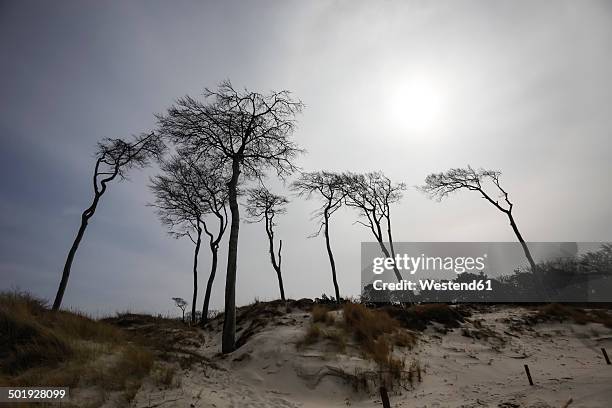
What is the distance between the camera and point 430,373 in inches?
345

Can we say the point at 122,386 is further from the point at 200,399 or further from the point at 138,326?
the point at 138,326

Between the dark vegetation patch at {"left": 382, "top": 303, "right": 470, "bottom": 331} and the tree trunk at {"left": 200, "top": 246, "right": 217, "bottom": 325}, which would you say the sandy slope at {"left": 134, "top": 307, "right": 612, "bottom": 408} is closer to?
the dark vegetation patch at {"left": 382, "top": 303, "right": 470, "bottom": 331}

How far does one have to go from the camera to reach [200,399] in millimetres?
5777

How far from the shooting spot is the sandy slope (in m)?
6.30

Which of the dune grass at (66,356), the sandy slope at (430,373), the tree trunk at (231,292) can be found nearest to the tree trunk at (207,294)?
the sandy slope at (430,373)

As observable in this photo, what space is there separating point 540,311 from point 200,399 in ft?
59.6

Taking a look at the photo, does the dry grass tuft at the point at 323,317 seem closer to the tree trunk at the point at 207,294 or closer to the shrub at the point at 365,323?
the shrub at the point at 365,323

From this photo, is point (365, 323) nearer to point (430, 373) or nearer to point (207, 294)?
point (430, 373)

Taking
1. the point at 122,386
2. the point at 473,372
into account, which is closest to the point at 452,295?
the point at 473,372

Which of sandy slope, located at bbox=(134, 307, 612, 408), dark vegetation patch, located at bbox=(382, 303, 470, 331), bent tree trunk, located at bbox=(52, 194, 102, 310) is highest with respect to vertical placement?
bent tree trunk, located at bbox=(52, 194, 102, 310)

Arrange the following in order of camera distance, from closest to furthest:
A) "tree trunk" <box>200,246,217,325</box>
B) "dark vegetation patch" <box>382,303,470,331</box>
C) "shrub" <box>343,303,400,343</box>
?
"shrub" <box>343,303,400,343</box>, "dark vegetation patch" <box>382,303,470,331</box>, "tree trunk" <box>200,246,217,325</box>

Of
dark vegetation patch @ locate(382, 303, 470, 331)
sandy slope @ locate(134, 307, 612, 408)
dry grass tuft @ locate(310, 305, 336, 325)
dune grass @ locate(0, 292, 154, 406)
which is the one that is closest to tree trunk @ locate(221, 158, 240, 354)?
sandy slope @ locate(134, 307, 612, 408)

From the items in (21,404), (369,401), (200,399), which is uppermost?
→ (21,404)

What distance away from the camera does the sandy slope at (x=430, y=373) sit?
6.30 metres
